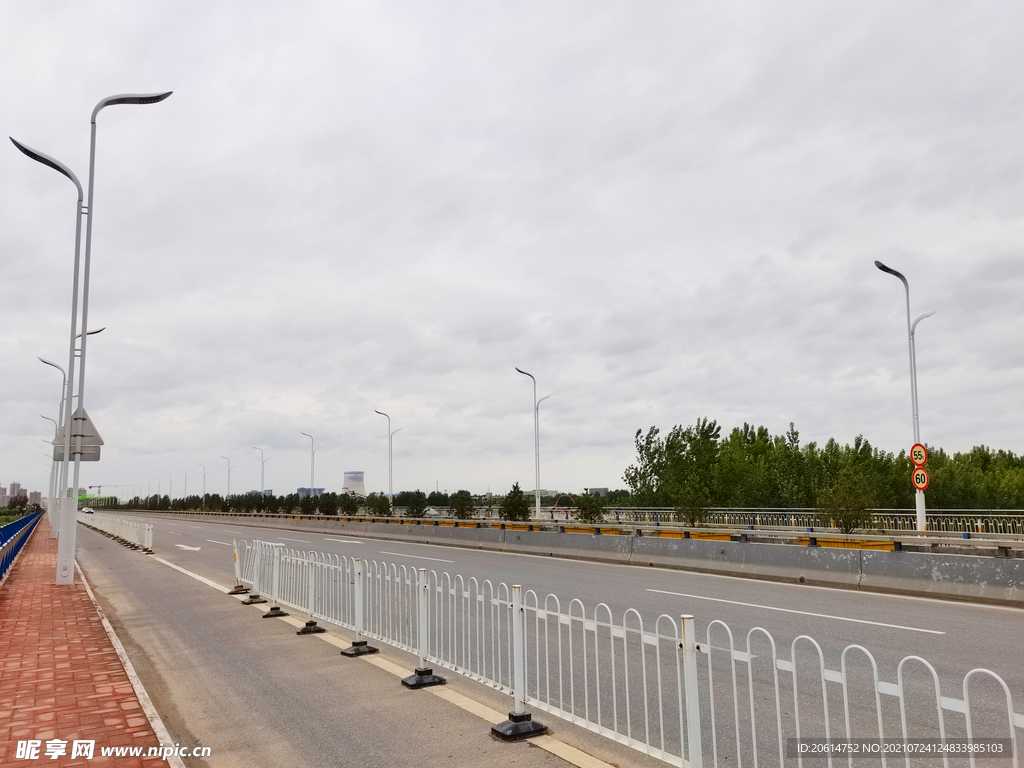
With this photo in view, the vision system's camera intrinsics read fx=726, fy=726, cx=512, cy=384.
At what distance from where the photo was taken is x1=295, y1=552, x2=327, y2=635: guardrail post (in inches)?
415

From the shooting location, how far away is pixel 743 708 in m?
6.70

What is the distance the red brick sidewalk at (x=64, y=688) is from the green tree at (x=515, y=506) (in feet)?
102

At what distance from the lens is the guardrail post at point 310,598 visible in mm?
10539

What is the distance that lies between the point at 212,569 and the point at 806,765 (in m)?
18.8

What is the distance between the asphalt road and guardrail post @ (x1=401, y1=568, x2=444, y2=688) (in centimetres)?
173

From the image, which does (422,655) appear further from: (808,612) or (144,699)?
(808,612)

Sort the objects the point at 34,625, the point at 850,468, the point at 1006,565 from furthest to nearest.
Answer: the point at 850,468 → the point at 1006,565 → the point at 34,625

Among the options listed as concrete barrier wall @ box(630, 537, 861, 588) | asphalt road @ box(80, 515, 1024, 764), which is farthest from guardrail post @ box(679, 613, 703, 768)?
concrete barrier wall @ box(630, 537, 861, 588)

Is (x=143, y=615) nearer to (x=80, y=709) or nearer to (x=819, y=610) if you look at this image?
(x=80, y=709)

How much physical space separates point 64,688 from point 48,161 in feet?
49.1

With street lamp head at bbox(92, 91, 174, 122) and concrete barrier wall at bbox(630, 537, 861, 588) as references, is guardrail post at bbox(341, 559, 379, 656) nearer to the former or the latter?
concrete barrier wall at bbox(630, 537, 861, 588)

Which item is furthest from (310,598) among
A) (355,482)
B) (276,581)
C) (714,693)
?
(355,482)

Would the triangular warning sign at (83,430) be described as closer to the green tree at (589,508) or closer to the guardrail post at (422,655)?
the guardrail post at (422,655)

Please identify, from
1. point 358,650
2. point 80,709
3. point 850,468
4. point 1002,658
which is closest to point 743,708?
point 1002,658
